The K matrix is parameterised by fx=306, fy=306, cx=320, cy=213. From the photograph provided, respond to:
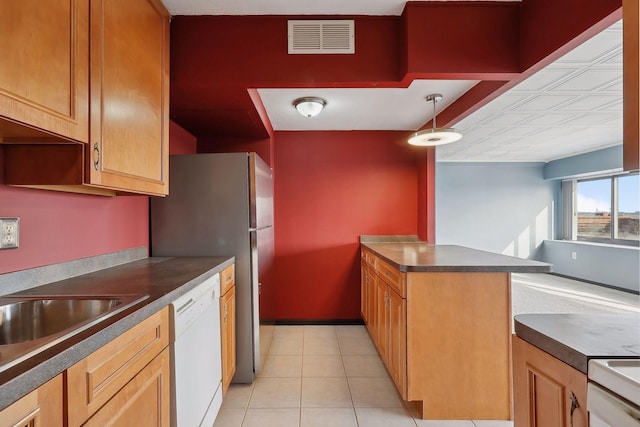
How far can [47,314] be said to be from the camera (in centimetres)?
110

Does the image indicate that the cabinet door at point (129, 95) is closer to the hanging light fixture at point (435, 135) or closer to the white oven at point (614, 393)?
the white oven at point (614, 393)

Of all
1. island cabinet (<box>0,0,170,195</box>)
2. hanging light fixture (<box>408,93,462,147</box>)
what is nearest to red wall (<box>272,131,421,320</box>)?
hanging light fixture (<box>408,93,462,147</box>)

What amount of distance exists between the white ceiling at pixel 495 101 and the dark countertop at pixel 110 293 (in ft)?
4.64

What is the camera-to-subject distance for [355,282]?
347 centimetres

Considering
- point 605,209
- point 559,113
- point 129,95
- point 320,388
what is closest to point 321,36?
point 129,95

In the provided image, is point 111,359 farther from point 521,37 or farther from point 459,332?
point 521,37

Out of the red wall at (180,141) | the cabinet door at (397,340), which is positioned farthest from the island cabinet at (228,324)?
the red wall at (180,141)

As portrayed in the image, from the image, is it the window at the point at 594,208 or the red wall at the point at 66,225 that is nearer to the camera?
the red wall at the point at 66,225

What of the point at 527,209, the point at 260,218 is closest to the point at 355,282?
the point at 260,218

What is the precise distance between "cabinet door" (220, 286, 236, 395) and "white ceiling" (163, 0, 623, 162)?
1.57m

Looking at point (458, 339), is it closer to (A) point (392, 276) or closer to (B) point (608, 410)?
(A) point (392, 276)

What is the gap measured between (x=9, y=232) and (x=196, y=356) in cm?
89

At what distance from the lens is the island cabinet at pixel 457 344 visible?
1.78 metres

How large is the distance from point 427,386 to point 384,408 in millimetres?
329
